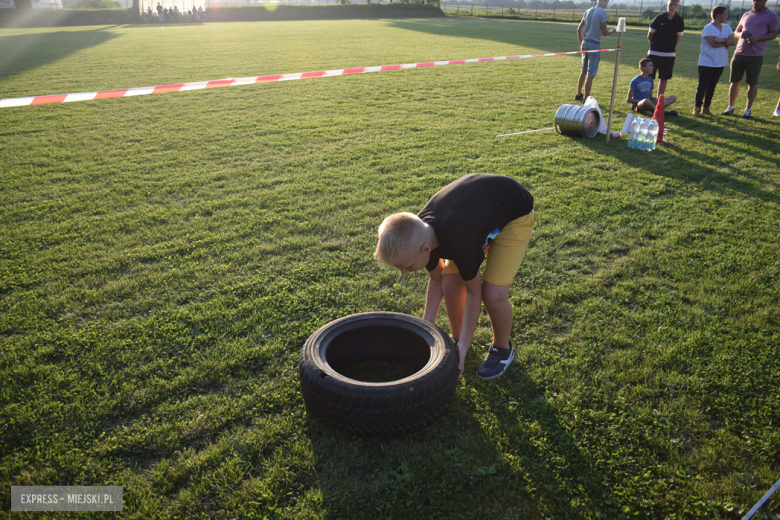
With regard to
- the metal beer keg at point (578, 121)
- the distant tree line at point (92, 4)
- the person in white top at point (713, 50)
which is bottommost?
the metal beer keg at point (578, 121)

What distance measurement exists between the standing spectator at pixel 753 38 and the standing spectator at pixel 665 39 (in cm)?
98

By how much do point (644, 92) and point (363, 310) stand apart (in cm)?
860

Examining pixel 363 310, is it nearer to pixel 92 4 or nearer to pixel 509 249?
pixel 509 249

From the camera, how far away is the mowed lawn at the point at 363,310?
2.30m

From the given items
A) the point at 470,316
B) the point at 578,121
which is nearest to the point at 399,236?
the point at 470,316

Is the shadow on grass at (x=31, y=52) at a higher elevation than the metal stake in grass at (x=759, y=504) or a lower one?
higher

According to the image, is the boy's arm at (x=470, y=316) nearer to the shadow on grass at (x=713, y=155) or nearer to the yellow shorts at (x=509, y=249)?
the yellow shorts at (x=509, y=249)

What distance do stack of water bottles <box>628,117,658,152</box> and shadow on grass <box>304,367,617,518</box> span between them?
5.96 metres

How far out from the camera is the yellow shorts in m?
2.73

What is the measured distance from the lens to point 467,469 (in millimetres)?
2340

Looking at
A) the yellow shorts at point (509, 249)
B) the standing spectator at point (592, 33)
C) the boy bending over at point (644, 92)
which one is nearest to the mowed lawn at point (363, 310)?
the yellow shorts at point (509, 249)

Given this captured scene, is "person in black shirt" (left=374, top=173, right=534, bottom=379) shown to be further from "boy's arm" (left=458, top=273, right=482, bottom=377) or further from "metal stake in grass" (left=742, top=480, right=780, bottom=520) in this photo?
"metal stake in grass" (left=742, top=480, right=780, bottom=520)

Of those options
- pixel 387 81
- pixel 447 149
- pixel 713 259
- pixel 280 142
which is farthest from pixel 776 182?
pixel 387 81

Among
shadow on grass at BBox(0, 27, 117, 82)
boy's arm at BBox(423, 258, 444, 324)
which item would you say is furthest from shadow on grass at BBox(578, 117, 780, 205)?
shadow on grass at BBox(0, 27, 117, 82)
